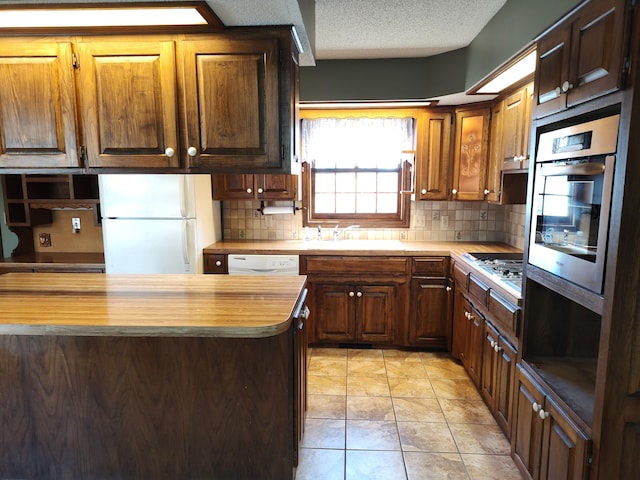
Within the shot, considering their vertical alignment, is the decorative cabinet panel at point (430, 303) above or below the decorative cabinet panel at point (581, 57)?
below

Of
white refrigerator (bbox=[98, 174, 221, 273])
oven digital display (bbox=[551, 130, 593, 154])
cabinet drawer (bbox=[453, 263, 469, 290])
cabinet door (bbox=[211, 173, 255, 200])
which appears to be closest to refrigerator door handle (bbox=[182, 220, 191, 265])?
white refrigerator (bbox=[98, 174, 221, 273])

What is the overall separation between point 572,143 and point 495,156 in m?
1.67

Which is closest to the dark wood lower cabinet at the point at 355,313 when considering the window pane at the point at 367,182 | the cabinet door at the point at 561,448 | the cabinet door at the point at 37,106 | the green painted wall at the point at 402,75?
the window pane at the point at 367,182

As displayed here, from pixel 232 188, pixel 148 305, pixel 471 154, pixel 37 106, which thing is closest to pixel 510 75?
pixel 471 154

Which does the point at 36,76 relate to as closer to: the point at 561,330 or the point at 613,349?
the point at 613,349

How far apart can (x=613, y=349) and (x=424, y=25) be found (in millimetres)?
2216

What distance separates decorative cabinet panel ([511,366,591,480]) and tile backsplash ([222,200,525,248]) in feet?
6.71

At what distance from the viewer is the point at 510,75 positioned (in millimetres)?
2477

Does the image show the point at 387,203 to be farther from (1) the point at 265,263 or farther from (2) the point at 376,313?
(1) the point at 265,263

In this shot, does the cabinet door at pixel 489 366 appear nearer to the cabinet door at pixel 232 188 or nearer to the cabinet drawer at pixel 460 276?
the cabinet drawer at pixel 460 276

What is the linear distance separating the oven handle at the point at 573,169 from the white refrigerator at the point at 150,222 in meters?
2.46

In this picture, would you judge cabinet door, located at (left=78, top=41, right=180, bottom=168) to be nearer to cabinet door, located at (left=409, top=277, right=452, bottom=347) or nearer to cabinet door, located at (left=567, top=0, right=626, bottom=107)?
cabinet door, located at (left=567, top=0, right=626, bottom=107)

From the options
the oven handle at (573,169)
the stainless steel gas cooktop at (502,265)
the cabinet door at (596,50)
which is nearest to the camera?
the cabinet door at (596,50)

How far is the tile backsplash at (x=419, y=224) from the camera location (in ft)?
12.3
